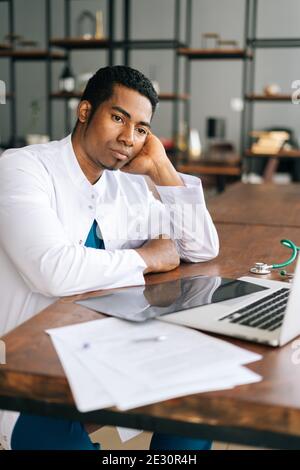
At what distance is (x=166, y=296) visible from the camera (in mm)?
1150

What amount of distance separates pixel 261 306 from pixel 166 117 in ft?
28.2

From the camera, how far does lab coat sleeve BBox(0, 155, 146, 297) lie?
46.1 inches

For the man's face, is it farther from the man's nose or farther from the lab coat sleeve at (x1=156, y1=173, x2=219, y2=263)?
the lab coat sleeve at (x1=156, y1=173, x2=219, y2=263)

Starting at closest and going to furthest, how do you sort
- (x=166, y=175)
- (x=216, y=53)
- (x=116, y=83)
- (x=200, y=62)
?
1. (x=116, y=83)
2. (x=166, y=175)
3. (x=216, y=53)
4. (x=200, y=62)

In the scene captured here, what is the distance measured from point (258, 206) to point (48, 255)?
1.59 m

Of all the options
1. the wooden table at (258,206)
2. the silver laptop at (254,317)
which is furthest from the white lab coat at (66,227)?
the wooden table at (258,206)

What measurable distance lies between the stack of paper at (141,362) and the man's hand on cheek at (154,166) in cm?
70

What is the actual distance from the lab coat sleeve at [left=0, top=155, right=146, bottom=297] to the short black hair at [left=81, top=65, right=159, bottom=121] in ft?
1.12

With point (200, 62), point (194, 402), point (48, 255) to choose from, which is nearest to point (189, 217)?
point (48, 255)

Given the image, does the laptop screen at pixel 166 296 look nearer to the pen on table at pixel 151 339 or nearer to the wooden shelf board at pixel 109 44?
the pen on table at pixel 151 339

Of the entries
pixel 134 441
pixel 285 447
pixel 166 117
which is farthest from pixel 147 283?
pixel 166 117

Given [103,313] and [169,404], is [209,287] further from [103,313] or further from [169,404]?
[169,404]

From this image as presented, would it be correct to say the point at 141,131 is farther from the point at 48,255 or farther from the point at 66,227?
the point at 48,255

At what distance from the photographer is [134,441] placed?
191 centimetres
